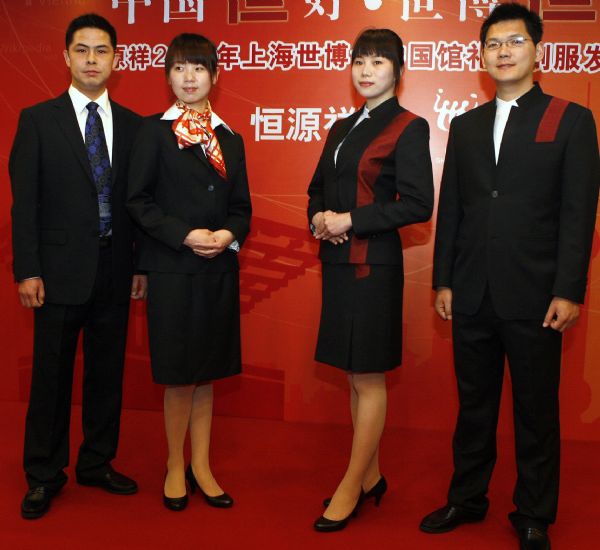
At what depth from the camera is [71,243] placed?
2436 millimetres

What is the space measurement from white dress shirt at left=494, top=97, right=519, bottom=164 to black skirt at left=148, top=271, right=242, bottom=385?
104cm

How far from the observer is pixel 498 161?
7.08 feet

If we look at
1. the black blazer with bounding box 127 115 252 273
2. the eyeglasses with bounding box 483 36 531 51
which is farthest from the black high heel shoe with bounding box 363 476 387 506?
the eyeglasses with bounding box 483 36 531 51

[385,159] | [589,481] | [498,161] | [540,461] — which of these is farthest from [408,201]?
[589,481]

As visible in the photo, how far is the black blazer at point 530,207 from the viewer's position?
2057mm

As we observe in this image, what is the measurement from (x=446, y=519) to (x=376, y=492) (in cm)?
28

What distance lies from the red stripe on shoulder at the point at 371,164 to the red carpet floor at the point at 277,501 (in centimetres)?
94

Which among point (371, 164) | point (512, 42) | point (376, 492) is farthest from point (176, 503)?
point (512, 42)

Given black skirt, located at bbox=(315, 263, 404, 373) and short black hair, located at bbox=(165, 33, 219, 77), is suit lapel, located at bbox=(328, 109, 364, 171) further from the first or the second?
short black hair, located at bbox=(165, 33, 219, 77)

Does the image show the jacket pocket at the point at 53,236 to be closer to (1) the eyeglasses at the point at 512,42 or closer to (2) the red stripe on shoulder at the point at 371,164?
(2) the red stripe on shoulder at the point at 371,164

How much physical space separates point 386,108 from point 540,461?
1.24 m

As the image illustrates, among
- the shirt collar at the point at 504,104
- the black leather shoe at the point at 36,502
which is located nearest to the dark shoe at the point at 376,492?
the black leather shoe at the point at 36,502

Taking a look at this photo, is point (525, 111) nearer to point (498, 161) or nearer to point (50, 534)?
point (498, 161)

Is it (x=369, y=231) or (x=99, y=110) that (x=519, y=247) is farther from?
(x=99, y=110)
